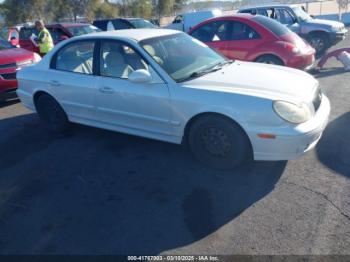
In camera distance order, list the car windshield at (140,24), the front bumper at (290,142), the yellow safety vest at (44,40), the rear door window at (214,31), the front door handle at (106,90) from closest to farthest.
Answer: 1. the front bumper at (290,142)
2. the front door handle at (106,90)
3. the rear door window at (214,31)
4. the yellow safety vest at (44,40)
5. the car windshield at (140,24)

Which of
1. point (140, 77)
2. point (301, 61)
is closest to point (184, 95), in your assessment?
point (140, 77)

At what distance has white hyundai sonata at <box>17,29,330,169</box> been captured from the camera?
139 inches

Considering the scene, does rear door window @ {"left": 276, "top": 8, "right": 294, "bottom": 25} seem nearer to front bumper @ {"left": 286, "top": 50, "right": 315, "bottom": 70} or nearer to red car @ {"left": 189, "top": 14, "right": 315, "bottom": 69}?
red car @ {"left": 189, "top": 14, "right": 315, "bottom": 69}

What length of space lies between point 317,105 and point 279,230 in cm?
168

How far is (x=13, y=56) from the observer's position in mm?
7773

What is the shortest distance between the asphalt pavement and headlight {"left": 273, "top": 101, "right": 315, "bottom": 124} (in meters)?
0.70

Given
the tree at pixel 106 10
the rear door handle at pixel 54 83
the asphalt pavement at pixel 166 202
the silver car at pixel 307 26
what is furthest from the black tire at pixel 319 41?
the tree at pixel 106 10

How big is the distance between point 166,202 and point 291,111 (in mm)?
1624

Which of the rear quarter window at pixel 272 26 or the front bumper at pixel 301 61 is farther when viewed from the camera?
the rear quarter window at pixel 272 26

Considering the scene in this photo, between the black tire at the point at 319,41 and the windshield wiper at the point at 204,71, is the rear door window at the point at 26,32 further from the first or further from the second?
the black tire at the point at 319,41

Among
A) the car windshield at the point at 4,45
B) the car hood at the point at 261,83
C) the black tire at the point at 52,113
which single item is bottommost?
the black tire at the point at 52,113

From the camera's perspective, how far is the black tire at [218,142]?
3709 mm

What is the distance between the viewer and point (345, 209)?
10.3ft

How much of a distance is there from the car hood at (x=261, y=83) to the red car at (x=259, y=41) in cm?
285
